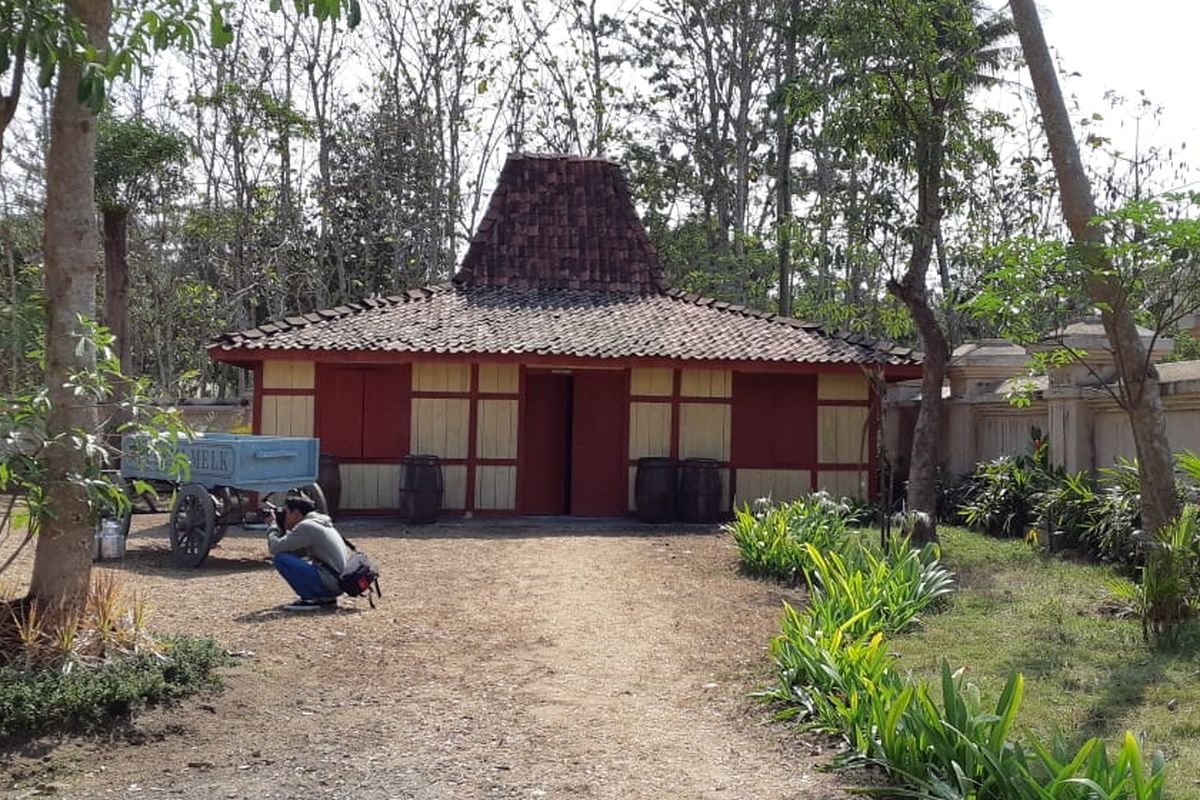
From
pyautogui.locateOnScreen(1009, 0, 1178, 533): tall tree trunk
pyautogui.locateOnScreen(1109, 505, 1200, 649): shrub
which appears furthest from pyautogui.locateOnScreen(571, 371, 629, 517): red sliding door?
pyautogui.locateOnScreen(1109, 505, 1200, 649): shrub

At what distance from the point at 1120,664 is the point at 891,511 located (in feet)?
30.7

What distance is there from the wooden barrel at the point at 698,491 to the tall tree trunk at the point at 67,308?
10188mm

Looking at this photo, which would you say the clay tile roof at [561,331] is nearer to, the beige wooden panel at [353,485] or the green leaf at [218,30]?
the beige wooden panel at [353,485]

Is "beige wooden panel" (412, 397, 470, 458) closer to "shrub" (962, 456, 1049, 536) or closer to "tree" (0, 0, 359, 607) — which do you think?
"shrub" (962, 456, 1049, 536)

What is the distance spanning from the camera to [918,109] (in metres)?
13.5

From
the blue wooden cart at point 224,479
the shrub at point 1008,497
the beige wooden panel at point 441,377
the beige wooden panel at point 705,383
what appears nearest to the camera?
the blue wooden cart at point 224,479

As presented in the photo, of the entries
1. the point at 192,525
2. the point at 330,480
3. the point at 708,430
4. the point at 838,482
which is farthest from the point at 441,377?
the point at 838,482

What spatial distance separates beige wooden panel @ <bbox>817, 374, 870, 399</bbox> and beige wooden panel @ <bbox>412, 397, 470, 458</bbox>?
504 cm

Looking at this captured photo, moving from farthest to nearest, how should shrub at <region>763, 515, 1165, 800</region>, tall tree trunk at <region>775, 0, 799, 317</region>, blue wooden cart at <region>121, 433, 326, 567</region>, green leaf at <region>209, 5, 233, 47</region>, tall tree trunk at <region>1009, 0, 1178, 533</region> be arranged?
tall tree trunk at <region>775, 0, 799, 317</region> < blue wooden cart at <region>121, 433, 326, 567</region> < tall tree trunk at <region>1009, 0, 1178, 533</region> < green leaf at <region>209, 5, 233, 47</region> < shrub at <region>763, 515, 1165, 800</region>

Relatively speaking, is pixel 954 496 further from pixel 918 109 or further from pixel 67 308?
pixel 67 308

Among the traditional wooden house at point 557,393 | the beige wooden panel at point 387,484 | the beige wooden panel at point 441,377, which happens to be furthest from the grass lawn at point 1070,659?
the beige wooden panel at point 387,484

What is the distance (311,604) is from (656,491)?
24.7ft

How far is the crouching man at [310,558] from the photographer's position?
29.3ft

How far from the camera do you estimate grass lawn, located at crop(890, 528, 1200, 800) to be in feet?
19.5
